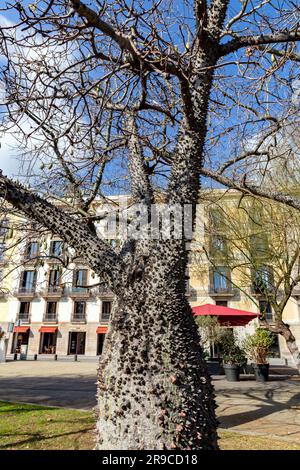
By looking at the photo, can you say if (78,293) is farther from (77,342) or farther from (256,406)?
(256,406)

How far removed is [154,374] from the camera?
2033 mm

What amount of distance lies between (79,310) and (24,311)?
18.9 ft

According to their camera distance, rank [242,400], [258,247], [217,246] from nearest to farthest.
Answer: [242,400] → [258,247] → [217,246]

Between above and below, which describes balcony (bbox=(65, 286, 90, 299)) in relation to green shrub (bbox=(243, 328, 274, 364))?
above

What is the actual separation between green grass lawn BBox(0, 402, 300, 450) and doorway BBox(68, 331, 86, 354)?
2591cm

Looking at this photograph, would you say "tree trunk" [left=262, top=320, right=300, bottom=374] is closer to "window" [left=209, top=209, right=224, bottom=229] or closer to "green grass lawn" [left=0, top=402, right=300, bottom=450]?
"window" [left=209, top=209, right=224, bottom=229]

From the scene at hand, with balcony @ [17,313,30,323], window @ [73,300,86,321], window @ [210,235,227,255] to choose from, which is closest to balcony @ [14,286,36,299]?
balcony @ [17,313,30,323]

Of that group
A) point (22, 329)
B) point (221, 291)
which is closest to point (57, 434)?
point (221, 291)

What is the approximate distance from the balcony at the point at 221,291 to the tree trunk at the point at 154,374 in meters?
25.9

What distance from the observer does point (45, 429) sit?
4.90m

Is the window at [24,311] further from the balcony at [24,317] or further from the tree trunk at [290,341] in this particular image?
the tree trunk at [290,341]

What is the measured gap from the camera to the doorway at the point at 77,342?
30906 mm

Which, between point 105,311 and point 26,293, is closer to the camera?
point 105,311

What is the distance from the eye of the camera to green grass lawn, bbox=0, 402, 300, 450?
4102mm
